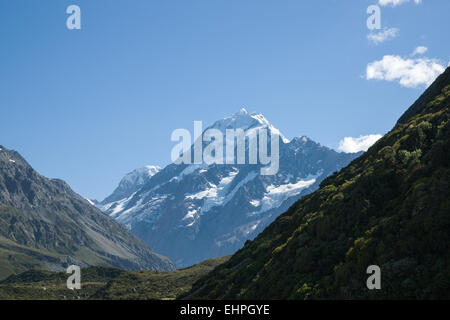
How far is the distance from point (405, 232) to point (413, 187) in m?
4.19

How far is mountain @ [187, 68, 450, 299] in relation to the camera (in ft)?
69.0

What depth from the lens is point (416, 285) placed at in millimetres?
20047

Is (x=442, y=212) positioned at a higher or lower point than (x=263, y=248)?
higher

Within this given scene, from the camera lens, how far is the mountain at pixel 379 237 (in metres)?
21.0

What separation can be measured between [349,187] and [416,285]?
15.1 meters

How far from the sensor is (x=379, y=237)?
24859mm
